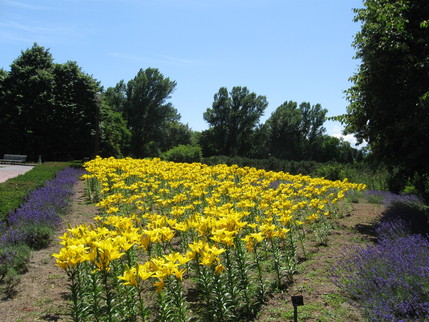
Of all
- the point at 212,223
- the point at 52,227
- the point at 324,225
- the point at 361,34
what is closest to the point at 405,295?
the point at 212,223

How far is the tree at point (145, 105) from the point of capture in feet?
160

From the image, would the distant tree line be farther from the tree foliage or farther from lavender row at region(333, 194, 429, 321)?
lavender row at region(333, 194, 429, 321)

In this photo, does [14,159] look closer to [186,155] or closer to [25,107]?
[25,107]

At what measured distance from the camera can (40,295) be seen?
4.36m

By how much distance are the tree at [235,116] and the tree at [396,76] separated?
45.2 metres

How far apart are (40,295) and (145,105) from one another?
152 feet

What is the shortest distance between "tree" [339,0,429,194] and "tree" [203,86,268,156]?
4524 cm

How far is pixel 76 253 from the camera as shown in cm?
268

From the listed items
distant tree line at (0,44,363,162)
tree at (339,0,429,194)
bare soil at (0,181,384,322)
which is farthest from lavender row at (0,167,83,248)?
distant tree line at (0,44,363,162)

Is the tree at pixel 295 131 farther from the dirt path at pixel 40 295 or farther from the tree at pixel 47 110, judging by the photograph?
the dirt path at pixel 40 295

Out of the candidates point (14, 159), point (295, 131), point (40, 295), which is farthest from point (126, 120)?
point (40, 295)

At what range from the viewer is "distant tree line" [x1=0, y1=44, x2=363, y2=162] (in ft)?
92.9

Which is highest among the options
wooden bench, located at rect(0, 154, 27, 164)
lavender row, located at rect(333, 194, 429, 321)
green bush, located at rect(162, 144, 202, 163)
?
green bush, located at rect(162, 144, 202, 163)

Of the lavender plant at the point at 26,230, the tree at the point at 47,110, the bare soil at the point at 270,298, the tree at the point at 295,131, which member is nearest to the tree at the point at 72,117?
the tree at the point at 47,110
